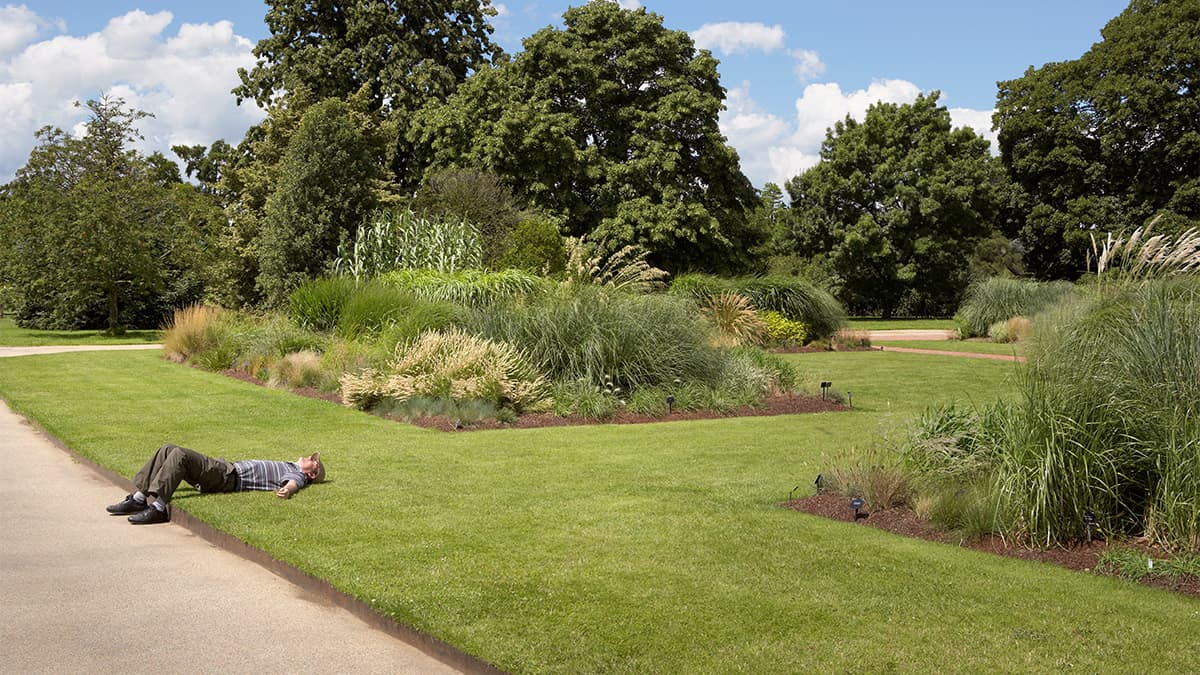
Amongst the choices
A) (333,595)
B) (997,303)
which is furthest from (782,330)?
(333,595)

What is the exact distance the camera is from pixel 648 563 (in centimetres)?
647

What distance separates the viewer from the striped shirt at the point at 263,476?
8.82 m

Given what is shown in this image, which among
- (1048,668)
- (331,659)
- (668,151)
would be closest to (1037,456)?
(1048,668)

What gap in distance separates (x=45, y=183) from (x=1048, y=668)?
36965 mm

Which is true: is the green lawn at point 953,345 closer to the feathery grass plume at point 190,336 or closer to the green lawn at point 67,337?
the feathery grass plume at point 190,336

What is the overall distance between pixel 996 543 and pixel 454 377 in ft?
27.9

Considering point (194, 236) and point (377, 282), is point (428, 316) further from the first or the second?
point (194, 236)

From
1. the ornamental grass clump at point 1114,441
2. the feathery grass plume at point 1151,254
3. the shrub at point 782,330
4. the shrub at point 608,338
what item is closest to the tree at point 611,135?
the shrub at point 782,330

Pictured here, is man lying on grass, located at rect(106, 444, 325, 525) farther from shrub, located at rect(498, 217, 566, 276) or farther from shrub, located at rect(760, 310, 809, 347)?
shrub, located at rect(760, 310, 809, 347)

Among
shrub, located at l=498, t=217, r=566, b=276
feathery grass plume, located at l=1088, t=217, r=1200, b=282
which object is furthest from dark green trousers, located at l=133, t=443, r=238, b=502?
shrub, located at l=498, t=217, r=566, b=276

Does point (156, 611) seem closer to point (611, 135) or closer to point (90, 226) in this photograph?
point (90, 226)

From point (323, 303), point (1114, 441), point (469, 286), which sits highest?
point (469, 286)

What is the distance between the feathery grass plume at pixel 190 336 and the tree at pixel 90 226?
36.0 feet

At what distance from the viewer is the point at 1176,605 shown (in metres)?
5.68
